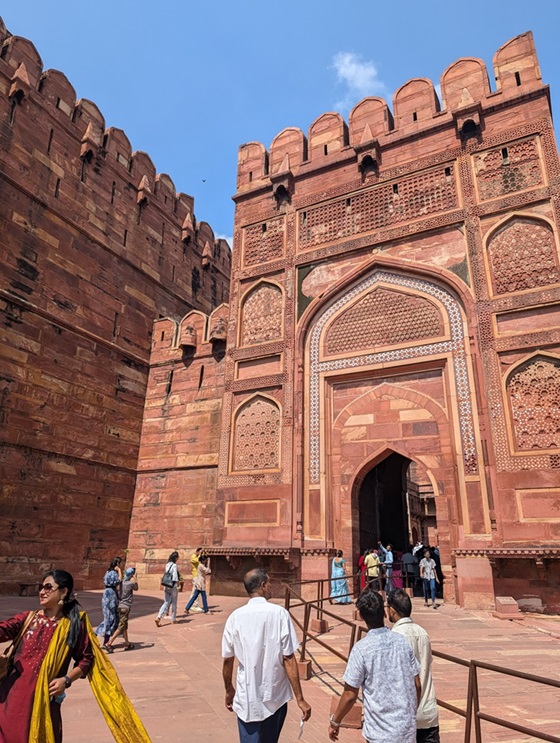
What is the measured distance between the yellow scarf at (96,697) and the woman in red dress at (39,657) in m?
0.02

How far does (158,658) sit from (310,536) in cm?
495

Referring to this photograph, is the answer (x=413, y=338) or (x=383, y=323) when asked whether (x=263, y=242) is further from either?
(x=413, y=338)

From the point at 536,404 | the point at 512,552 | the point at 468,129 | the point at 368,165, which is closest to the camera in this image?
the point at 512,552

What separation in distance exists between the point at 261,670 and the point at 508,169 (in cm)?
1076

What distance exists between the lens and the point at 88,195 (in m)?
13.9

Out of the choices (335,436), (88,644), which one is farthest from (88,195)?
(88,644)

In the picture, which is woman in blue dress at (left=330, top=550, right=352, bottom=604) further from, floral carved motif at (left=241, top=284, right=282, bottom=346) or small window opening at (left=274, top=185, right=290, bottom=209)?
small window opening at (left=274, top=185, right=290, bottom=209)

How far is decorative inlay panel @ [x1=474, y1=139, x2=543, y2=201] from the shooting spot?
10.1m

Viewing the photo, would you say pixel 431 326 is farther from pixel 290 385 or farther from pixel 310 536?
pixel 310 536

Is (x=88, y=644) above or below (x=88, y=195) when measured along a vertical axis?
below

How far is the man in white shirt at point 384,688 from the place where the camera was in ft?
6.88

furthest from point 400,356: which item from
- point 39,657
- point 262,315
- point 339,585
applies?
point 39,657

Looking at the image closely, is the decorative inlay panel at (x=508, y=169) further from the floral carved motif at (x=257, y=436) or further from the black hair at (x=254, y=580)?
the black hair at (x=254, y=580)

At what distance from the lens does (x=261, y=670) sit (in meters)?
2.31
